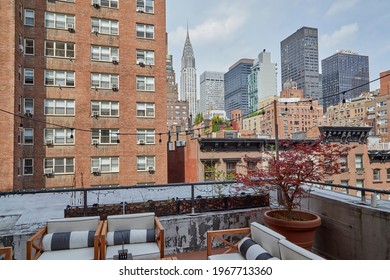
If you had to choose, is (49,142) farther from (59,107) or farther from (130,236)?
(130,236)

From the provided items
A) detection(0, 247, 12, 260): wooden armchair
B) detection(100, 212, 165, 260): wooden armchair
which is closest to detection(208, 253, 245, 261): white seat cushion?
detection(100, 212, 165, 260): wooden armchair

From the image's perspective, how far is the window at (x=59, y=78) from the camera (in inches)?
677

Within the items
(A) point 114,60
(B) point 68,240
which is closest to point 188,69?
(A) point 114,60

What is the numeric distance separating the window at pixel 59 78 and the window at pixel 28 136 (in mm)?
3342

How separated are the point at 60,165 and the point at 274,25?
1673 centimetres

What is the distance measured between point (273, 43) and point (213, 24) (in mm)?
1371

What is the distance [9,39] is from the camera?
14.8m

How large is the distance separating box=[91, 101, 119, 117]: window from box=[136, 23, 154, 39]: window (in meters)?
5.74

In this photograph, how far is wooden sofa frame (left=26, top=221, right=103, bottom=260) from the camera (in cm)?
357

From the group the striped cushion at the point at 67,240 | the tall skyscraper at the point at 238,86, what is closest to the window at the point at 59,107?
the tall skyscraper at the point at 238,86

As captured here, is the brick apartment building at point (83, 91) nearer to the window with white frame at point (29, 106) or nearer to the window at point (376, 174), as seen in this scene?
the window with white frame at point (29, 106)

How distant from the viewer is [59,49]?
1742 cm
